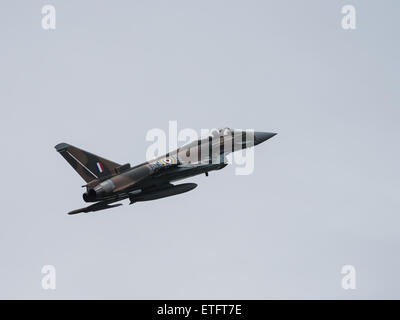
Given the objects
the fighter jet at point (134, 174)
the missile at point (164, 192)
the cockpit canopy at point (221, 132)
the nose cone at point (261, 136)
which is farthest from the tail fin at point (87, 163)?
the nose cone at point (261, 136)

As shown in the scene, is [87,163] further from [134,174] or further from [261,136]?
[261,136]

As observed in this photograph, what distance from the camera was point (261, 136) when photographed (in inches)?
2335

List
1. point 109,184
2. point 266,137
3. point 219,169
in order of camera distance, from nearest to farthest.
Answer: point 109,184, point 219,169, point 266,137

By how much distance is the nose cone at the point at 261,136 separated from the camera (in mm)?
59125

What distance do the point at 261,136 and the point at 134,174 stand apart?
463 inches

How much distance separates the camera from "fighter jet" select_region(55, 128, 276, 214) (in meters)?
50.1

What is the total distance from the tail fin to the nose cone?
38.6 ft

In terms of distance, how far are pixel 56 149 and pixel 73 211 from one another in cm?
368

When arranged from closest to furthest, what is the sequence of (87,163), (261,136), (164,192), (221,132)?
(87,163), (164,192), (221,132), (261,136)

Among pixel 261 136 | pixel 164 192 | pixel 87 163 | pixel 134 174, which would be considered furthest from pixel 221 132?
pixel 87 163

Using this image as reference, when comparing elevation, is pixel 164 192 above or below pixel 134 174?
below

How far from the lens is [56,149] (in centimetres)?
5119
